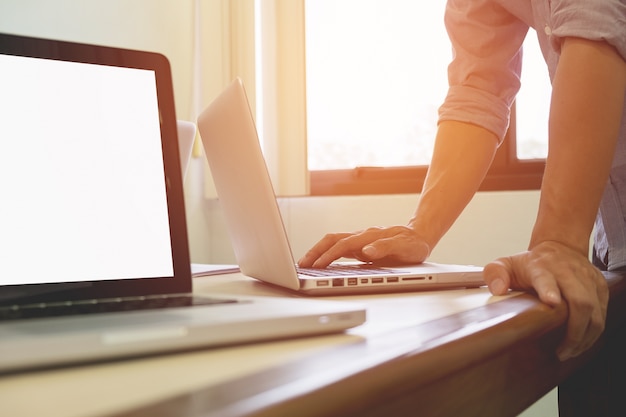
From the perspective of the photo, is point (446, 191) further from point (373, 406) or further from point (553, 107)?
point (373, 406)

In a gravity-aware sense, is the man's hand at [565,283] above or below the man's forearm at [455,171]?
below

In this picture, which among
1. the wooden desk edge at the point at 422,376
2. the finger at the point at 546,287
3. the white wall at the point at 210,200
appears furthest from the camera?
the white wall at the point at 210,200

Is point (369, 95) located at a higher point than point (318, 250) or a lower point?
higher

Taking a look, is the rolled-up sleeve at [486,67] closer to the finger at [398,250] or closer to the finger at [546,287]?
the finger at [398,250]

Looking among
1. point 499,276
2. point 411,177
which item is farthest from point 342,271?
point 411,177

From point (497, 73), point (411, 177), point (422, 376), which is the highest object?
point (497, 73)

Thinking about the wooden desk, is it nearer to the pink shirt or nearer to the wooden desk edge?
the wooden desk edge

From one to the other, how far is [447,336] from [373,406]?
10 centimetres

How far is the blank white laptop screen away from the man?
1.17 feet

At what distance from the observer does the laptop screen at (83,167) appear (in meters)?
0.44

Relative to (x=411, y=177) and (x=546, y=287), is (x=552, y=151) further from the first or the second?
(x=411, y=177)

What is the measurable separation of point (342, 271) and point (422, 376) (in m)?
0.46

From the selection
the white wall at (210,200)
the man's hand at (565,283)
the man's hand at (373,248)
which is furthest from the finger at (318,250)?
the white wall at (210,200)

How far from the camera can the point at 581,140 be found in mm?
695
